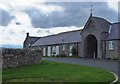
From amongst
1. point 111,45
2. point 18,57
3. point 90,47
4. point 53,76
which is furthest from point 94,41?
point 53,76

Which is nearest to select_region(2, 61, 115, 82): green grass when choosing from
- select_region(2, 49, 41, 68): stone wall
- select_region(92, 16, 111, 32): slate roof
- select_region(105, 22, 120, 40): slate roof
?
select_region(2, 49, 41, 68): stone wall

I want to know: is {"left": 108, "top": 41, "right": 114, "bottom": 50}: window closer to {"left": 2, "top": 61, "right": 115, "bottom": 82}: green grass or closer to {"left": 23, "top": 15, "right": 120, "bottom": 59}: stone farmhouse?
{"left": 23, "top": 15, "right": 120, "bottom": 59}: stone farmhouse

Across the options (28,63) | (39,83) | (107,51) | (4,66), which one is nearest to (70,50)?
(107,51)

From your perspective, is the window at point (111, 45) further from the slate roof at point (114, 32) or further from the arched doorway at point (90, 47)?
the arched doorway at point (90, 47)

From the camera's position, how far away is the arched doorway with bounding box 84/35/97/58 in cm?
4850

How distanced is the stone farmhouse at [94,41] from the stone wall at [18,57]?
21.1 m

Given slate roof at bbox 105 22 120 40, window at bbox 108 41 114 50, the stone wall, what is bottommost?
the stone wall

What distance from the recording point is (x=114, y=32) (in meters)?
43.2

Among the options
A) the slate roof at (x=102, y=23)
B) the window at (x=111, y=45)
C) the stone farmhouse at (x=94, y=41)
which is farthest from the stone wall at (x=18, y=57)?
the slate roof at (x=102, y=23)

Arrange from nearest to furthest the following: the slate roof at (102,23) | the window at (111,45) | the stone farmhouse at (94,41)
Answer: the window at (111,45) → the stone farmhouse at (94,41) → the slate roof at (102,23)

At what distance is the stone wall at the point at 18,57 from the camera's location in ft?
59.9

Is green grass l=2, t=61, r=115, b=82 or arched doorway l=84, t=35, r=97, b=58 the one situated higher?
arched doorway l=84, t=35, r=97, b=58

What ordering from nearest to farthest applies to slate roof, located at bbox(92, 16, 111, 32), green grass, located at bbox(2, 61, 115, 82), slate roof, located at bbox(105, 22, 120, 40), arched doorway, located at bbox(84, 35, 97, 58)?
green grass, located at bbox(2, 61, 115, 82) → slate roof, located at bbox(105, 22, 120, 40) → slate roof, located at bbox(92, 16, 111, 32) → arched doorway, located at bbox(84, 35, 97, 58)

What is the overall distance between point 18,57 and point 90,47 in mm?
30798
